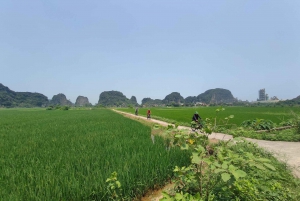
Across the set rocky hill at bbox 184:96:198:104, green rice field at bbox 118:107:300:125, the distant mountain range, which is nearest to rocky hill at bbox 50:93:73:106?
the distant mountain range

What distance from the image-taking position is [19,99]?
14662cm

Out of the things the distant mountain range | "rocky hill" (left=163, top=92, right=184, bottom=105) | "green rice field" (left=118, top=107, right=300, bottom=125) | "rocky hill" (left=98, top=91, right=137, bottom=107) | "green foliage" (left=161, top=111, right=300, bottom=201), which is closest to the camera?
"green foliage" (left=161, top=111, right=300, bottom=201)

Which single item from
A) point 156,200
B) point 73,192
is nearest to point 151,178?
point 156,200

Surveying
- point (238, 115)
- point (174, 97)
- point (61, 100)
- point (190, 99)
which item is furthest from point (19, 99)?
point (238, 115)

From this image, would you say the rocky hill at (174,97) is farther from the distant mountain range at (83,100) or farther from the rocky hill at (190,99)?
the rocky hill at (190,99)

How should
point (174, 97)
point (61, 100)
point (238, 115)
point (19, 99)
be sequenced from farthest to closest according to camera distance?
point (174, 97) → point (61, 100) → point (19, 99) → point (238, 115)

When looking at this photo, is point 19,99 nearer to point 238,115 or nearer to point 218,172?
point 238,115

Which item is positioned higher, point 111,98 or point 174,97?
point 174,97

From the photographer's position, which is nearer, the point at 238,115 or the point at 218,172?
the point at 218,172

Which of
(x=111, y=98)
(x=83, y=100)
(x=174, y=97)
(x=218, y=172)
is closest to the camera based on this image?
(x=218, y=172)

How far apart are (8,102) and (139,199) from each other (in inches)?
6146

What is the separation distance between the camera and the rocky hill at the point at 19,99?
426 feet

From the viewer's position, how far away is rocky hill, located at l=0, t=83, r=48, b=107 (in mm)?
129825

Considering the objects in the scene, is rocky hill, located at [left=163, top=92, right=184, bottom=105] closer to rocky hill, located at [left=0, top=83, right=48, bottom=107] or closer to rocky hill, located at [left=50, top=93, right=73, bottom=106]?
rocky hill, located at [left=50, top=93, right=73, bottom=106]
